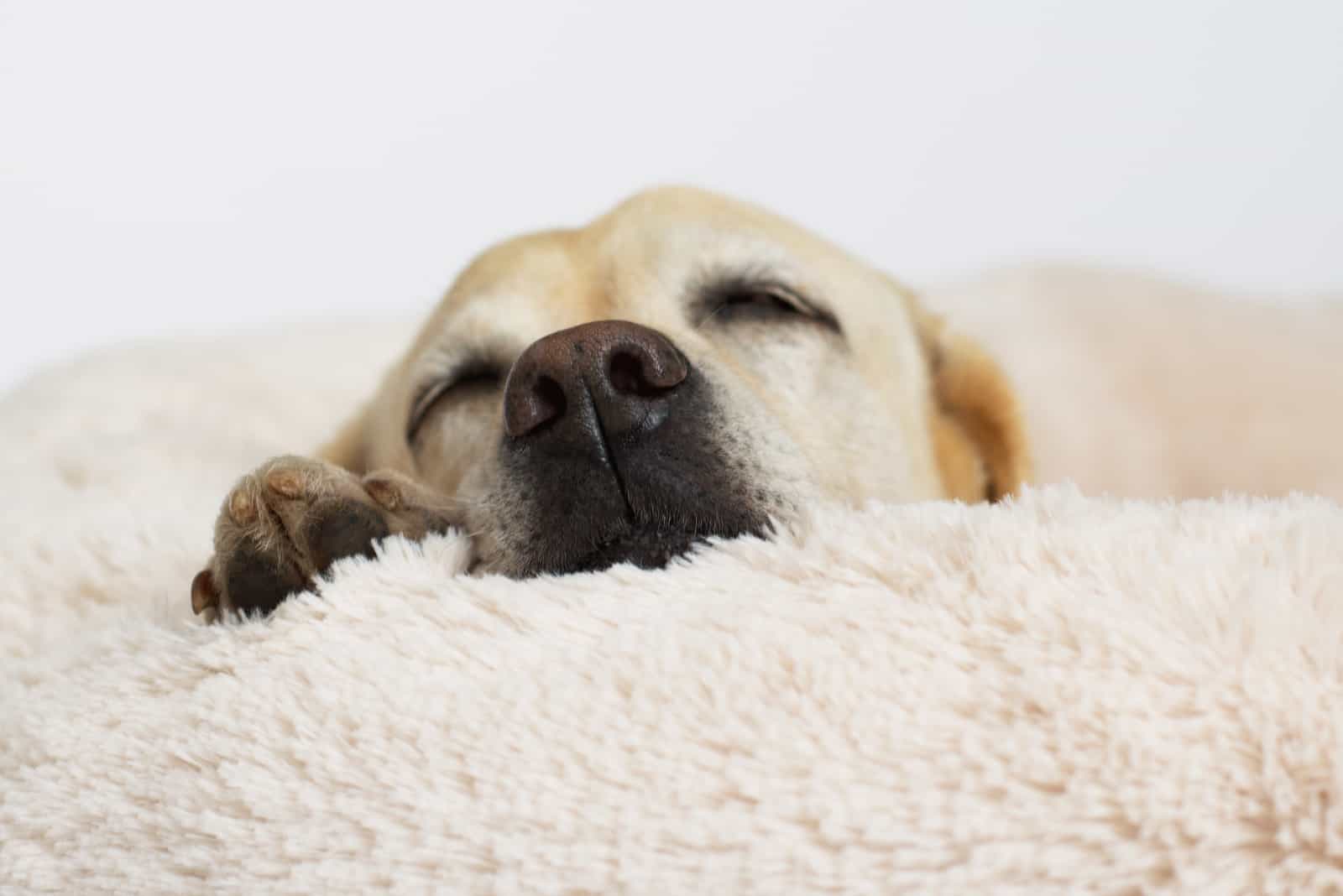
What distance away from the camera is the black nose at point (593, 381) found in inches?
51.3

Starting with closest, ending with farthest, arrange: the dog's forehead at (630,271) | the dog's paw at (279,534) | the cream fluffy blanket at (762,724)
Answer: the cream fluffy blanket at (762,724) → the dog's paw at (279,534) → the dog's forehead at (630,271)

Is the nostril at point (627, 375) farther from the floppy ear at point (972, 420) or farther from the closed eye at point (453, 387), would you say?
the floppy ear at point (972, 420)

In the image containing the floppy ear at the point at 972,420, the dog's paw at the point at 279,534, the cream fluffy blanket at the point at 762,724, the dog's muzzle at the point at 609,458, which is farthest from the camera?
the floppy ear at the point at 972,420

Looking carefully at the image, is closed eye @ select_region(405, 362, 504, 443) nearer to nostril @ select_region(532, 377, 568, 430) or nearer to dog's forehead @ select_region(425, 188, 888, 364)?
dog's forehead @ select_region(425, 188, 888, 364)

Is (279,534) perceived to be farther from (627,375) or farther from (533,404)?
Answer: (627,375)

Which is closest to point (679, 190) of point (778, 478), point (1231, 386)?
point (778, 478)

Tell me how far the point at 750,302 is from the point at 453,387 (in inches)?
21.5

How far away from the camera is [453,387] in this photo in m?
2.08

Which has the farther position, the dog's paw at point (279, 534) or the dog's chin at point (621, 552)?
the dog's chin at point (621, 552)

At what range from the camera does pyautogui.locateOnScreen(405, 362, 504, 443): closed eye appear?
202cm

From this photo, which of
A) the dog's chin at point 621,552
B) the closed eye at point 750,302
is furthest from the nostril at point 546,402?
the closed eye at point 750,302

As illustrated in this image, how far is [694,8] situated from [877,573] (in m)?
6.31

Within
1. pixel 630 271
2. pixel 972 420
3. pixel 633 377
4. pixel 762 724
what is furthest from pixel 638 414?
pixel 972 420

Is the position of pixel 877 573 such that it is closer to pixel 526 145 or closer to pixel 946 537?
pixel 946 537
